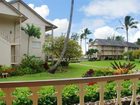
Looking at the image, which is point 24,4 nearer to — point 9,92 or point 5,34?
point 5,34

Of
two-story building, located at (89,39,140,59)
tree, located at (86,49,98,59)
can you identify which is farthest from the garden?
two-story building, located at (89,39,140,59)

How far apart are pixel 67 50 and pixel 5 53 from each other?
22.6 ft

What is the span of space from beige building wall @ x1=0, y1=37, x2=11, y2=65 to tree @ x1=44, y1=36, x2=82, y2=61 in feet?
19.6

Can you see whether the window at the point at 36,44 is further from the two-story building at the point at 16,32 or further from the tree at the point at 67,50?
the tree at the point at 67,50

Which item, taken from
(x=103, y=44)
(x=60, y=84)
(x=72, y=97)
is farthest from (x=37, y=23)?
(x=103, y=44)

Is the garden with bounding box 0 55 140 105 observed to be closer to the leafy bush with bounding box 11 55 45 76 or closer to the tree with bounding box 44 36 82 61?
the leafy bush with bounding box 11 55 45 76

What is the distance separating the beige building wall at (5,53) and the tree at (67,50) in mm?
5962

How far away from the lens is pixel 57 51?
1271 inches

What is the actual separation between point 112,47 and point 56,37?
51.3 metres

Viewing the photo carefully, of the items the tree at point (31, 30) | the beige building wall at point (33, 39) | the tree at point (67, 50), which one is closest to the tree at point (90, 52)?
the beige building wall at point (33, 39)

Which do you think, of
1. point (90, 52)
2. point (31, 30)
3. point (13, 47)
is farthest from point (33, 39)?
point (90, 52)

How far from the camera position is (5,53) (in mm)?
27125

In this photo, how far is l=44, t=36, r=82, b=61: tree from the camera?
31611mm

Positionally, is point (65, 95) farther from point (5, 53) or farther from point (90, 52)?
point (90, 52)
